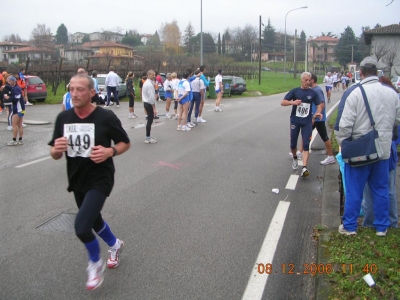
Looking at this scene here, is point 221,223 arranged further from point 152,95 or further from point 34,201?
point 152,95

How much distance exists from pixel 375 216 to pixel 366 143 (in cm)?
86

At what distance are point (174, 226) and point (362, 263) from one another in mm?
2216

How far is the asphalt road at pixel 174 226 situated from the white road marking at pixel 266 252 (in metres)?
0.01

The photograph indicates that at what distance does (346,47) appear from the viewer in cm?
9206

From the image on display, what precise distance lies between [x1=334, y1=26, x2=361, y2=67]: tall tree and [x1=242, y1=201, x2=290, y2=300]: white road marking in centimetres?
9413

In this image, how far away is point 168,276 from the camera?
3805 millimetres

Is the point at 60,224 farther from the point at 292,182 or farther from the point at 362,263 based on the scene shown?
the point at 292,182

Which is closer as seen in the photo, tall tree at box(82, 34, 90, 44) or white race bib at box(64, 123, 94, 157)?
white race bib at box(64, 123, 94, 157)

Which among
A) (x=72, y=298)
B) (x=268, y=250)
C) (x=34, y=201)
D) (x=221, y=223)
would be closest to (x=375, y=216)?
(x=268, y=250)

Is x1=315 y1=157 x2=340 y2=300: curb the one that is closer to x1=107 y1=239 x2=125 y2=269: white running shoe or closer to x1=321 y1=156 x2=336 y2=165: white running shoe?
x1=321 y1=156 x2=336 y2=165: white running shoe

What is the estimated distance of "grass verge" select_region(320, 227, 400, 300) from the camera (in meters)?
3.34
